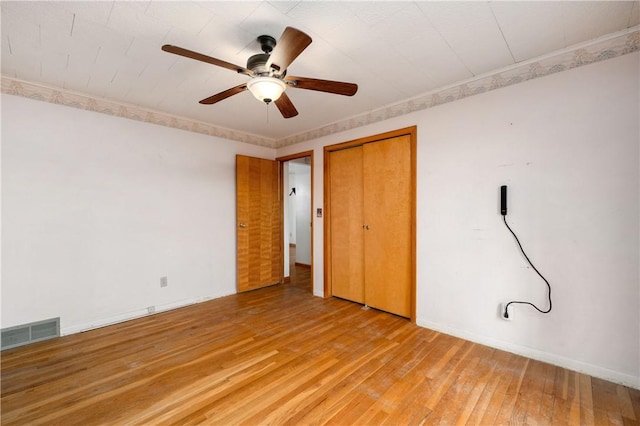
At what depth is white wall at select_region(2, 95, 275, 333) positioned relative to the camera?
2498 mm

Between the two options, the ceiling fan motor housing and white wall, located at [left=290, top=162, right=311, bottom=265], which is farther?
white wall, located at [left=290, top=162, right=311, bottom=265]

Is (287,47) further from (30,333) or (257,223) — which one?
(30,333)

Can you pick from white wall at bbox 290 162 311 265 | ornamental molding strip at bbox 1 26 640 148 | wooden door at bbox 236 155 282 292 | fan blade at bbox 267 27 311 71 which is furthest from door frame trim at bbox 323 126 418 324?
white wall at bbox 290 162 311 265

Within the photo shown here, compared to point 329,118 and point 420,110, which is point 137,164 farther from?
point 420,110

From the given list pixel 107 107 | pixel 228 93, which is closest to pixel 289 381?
pixel 228 93

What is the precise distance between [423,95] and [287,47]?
190 cm

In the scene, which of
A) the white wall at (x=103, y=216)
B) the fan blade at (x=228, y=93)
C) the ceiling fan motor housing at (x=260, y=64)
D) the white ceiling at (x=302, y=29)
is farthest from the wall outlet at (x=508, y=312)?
the white wall at (x=103, y=216)

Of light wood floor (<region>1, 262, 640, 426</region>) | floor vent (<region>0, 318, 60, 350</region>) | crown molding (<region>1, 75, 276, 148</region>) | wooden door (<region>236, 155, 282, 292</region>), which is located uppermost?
crown molding (<region>1, 75, 276, 148</region>)

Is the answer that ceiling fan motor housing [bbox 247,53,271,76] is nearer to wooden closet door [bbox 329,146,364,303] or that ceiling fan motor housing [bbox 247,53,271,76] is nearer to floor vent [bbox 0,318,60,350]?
wooden closet door [bbox 329,146,364,303]

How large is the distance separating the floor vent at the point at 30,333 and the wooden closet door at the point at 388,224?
10.9ft

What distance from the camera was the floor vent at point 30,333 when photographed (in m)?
2.43

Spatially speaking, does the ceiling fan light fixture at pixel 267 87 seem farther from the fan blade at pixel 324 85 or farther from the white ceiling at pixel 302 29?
the white ceiling at pixel 302 29

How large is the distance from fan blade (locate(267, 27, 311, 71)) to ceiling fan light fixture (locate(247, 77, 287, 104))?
0.10 metres

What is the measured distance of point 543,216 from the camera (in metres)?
2.19
